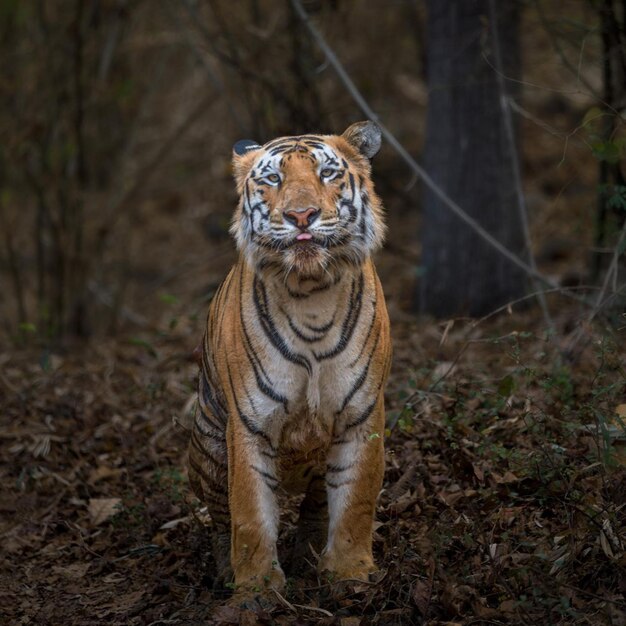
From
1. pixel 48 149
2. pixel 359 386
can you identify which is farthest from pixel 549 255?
pixel 359 386

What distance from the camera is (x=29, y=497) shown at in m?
5.55

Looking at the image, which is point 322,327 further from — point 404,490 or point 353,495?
point 404,490

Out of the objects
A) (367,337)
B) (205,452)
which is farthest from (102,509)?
(367,337)

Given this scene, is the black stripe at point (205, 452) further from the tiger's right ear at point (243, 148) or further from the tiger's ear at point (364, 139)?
the tiger's ear at point (364, 139)

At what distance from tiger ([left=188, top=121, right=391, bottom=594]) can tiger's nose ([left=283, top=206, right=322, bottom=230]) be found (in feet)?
0.21

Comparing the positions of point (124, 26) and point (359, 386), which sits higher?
point (124, 26)

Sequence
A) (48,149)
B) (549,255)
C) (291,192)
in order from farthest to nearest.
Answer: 1. (549,255)
2. (48,149)
3. (291,192)

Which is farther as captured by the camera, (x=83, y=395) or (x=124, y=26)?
(x=124, y=26)

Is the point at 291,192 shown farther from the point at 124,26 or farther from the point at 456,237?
the point at 124,26

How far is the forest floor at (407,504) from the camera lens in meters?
3.84

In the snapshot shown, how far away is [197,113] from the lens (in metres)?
8.92

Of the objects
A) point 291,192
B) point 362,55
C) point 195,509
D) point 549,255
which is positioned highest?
point 362,55

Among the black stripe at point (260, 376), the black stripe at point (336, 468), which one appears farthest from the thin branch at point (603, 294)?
the black stripe at point (260, 376)

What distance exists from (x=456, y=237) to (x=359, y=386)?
3.82 m
